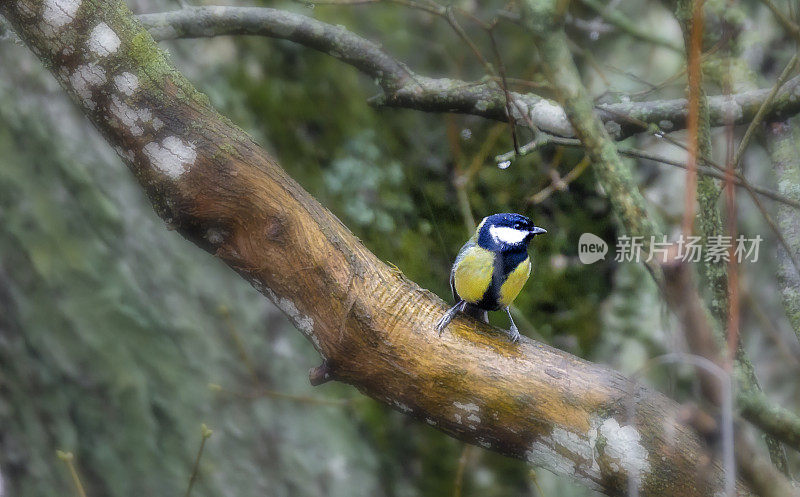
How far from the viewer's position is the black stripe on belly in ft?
3.14

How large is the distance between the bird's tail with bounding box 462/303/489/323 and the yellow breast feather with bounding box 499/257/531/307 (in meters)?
0.04

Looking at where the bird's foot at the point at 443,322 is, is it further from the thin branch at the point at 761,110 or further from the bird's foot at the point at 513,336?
the thin branch at the point at 761,110

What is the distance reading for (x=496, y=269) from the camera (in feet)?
3.16

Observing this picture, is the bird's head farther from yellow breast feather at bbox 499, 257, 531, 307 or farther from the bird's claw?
the bird's claw

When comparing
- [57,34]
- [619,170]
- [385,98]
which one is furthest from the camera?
[385,98]

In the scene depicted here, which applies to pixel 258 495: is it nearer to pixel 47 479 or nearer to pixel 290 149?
pixel 47 479

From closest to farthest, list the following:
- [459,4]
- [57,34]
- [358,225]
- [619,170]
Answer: [619,170]
[57,34]
[358,225]
[459,4]

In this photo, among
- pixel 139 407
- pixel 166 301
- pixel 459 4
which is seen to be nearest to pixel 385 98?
pixel 459 4

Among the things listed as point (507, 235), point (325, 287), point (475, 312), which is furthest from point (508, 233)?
point (325, 287)

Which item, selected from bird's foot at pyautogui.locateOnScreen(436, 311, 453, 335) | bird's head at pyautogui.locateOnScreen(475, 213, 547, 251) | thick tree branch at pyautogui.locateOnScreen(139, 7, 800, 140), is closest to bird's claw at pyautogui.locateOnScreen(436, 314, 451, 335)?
bird's foot at pyautogui.locateOnScreen(436, 311, 453, 335)

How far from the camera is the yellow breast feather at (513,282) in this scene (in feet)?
3.15

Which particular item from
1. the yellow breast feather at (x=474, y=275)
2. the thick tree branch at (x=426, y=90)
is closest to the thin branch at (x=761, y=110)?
the thick tree branch at (x=426, y=90)

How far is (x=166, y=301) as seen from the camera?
1675 millimetres

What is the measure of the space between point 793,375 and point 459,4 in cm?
128
